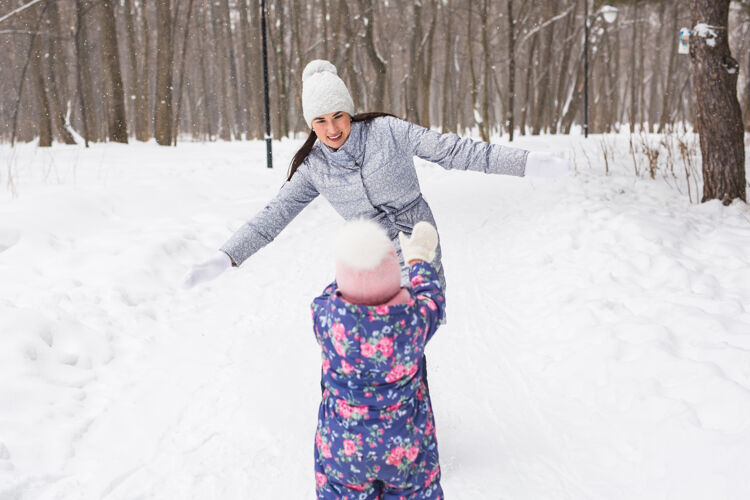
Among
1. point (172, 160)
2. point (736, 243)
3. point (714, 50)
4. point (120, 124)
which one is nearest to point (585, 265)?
point (736, 243)

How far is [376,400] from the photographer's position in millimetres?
1675

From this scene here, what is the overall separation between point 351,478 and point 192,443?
57.2 inches

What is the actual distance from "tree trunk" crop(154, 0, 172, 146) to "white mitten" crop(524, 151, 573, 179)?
15.4 metres

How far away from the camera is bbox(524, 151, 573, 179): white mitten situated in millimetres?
2141

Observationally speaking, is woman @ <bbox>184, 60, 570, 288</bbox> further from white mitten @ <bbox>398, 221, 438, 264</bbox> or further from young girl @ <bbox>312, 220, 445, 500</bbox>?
young girl @ <bbox>312, 220, 445, 500</bbox>

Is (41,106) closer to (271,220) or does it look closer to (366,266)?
(271,220)

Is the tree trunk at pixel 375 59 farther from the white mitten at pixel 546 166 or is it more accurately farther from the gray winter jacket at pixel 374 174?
the white mitten at pixel 546 166

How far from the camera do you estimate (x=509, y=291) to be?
5137 millimetres

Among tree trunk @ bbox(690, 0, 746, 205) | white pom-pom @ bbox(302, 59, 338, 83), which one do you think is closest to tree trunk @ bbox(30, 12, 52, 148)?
white pom-pom @ bbox(302, 59, 338, 83)

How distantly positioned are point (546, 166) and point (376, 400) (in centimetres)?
119

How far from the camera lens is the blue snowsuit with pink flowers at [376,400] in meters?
1.62

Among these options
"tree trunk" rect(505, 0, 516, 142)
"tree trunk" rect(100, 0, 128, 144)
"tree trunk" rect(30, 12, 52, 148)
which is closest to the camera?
"tree trunk" rect(30, 12, 52, 148)

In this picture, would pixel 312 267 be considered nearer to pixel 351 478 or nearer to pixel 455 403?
pixel 455 403

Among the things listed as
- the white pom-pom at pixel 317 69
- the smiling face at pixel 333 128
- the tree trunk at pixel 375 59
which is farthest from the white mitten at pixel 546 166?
the tree trunk at pixel 375 59
